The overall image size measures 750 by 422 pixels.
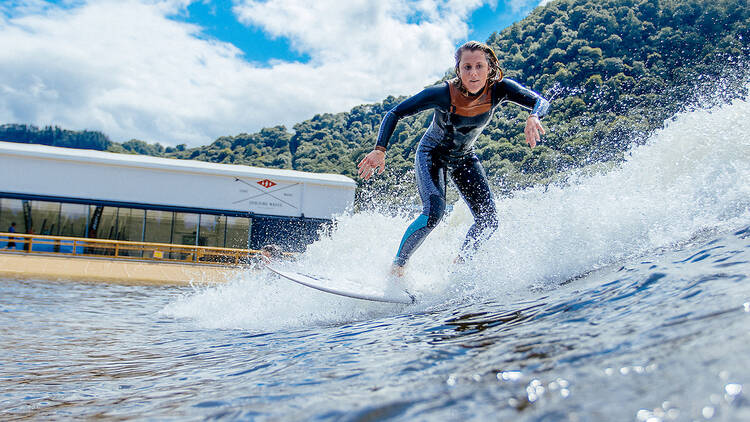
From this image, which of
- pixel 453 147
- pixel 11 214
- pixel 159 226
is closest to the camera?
pixel 453 147

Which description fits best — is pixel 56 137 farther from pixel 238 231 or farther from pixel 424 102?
pixel 424 102

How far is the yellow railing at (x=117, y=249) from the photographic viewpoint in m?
17.0

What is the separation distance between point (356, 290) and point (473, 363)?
2.18 metres

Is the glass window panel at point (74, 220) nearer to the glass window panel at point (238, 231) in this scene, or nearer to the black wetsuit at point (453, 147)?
the glass window panel at point (238, 231)

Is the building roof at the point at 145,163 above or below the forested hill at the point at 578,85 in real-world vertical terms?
below

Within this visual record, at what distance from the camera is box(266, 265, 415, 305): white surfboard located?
11.9 feet

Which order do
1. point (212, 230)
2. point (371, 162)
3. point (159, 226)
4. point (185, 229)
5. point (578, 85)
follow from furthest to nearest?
1. point (578, 85)
2. point (212, 230)
3. point (185, 229)
4. point (159, 226)
5. point (371, 162)

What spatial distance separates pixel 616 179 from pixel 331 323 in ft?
8.31

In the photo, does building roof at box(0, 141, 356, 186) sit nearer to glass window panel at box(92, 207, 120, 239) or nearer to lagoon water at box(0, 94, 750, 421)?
glass window panel at box(92, 207, 120, 239)

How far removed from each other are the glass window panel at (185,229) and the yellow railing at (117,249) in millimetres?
2152

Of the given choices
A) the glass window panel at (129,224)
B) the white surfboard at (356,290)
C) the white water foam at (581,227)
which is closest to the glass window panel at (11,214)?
the glass window panel at (129,224)

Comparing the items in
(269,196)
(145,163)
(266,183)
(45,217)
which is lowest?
(45,217)

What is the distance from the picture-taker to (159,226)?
70.6 feet

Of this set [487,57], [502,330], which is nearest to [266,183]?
[487,57]
